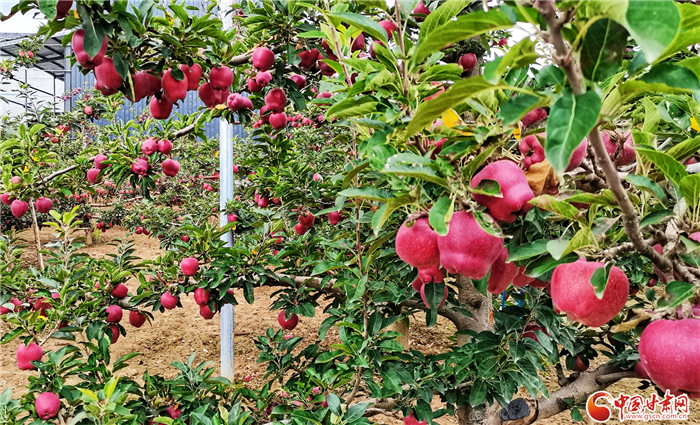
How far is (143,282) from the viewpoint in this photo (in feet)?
6.09

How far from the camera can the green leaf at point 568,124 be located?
0.38m

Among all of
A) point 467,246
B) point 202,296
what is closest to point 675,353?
point 467,246

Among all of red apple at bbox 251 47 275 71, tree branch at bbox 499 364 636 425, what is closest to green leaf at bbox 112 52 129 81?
red apple at bbox 251 47 275 71

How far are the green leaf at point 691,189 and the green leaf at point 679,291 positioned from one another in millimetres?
128

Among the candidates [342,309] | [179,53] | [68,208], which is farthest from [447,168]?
[68,208]

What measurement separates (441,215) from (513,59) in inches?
10.9

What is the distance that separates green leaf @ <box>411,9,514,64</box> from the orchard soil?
8.90 ft

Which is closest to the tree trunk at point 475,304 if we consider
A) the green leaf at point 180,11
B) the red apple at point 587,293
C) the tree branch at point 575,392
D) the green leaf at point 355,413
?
the tree branch at point 575,392

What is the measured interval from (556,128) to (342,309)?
116 centimetres

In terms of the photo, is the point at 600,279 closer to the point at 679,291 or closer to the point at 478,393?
the point at 679,291

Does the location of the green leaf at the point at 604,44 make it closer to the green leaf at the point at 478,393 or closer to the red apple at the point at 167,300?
the green leaf at the point at 478,393

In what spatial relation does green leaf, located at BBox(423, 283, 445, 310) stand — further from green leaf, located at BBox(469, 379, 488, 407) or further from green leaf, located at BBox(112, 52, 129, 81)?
green leaf, located at BBox(112, 52, 129, 81)

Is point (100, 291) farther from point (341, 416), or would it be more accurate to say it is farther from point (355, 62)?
point (355, 62)

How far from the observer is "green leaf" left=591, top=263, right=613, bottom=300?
586 millimetres
